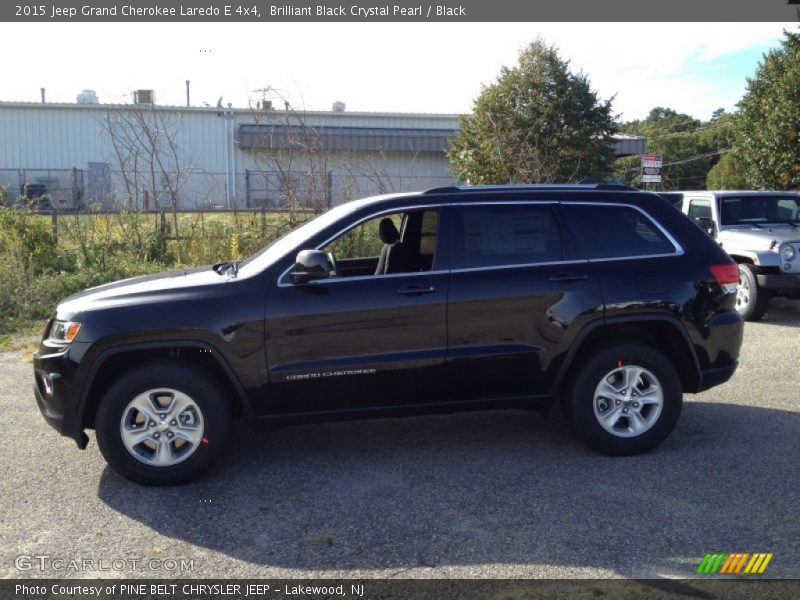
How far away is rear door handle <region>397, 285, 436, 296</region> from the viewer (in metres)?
5.43

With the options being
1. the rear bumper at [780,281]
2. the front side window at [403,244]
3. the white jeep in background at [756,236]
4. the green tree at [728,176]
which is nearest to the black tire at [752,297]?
the white jeep in background at [756,236]

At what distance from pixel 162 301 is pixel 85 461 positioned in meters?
1.41

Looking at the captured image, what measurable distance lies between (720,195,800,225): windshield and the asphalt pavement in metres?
5.62

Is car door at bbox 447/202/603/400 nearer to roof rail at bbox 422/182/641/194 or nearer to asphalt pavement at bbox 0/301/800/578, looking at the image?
roof rail at bbox 422/182/641/194

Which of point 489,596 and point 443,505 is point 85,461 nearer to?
point 443,505

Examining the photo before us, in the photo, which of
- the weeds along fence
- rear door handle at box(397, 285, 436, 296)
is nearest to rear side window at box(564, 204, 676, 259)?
rear door handle at box(397, 285, 436, 296)

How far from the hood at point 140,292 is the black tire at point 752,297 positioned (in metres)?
7.89

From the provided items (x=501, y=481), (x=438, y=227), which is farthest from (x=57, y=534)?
(x=438, y=227)

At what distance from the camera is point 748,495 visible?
5.01 meters

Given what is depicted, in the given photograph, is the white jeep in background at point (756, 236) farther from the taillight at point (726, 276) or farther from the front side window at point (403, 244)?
the front side window at point (403, 244)

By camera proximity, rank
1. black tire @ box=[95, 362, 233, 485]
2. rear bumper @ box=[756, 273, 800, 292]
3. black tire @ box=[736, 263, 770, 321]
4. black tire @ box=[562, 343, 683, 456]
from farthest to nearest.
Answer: black tire @ box=[736, 263, 770, 321], rear bumper @ box=[756, 273, 800, 292], black tire @ box=[562, 343, 683, 456], black tire @ box=[95, 362, 233, 485]

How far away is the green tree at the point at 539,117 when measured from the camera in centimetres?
1788

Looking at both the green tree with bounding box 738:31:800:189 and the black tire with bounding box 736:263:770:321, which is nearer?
the black tire with bounding box 736:263:770:321

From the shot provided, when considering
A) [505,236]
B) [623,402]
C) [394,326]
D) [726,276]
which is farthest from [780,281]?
A: [394,326]
